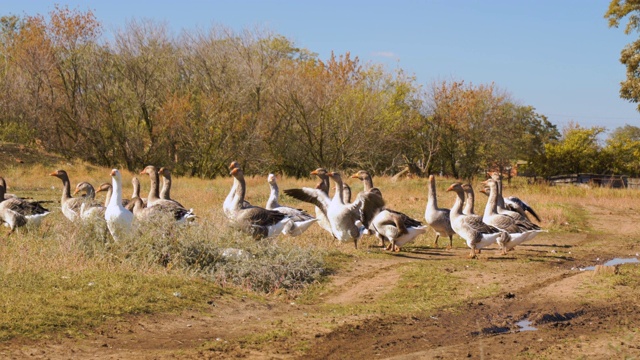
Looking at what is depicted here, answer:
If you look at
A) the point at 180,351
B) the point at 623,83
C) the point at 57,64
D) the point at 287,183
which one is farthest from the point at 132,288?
the point at 57,64

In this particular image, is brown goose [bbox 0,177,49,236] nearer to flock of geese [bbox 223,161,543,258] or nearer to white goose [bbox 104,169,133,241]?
white goose [bbox 104,169,133,241]

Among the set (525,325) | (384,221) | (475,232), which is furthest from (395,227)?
(525,325)

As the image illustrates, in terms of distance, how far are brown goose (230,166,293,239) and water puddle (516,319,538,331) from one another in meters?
6.47

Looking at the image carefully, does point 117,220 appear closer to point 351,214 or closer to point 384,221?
point 351,214

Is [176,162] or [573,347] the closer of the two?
[573,347]

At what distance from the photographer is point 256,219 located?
15.8 metres

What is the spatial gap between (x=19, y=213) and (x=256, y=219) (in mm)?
4641

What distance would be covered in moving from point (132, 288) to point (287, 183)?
79.9 feet

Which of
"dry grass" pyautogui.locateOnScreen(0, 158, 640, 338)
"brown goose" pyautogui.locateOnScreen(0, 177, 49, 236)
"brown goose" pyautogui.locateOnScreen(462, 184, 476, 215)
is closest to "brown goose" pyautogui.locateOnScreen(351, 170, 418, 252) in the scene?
"dry grass" pyautogui.locateOnScreen(0, 158, 640, 338)

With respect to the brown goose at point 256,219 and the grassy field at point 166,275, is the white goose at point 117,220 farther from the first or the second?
the brown goose at point 256,219

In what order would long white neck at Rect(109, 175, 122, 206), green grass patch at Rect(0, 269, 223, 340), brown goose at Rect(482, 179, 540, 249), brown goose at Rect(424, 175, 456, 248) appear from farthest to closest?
1. brown goose at Rect(424, 175, 456, 248)
2. brown goose at Rect(482, 179, 540, 249)
3. long white neck at Rect(109, 175, 122, 206)
4. green grass patch at Rect(0, 269, 223, 340)

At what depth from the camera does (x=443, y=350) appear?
8.49 meters

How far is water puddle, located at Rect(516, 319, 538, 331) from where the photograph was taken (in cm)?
977

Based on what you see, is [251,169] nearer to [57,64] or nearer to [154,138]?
[154,138]
